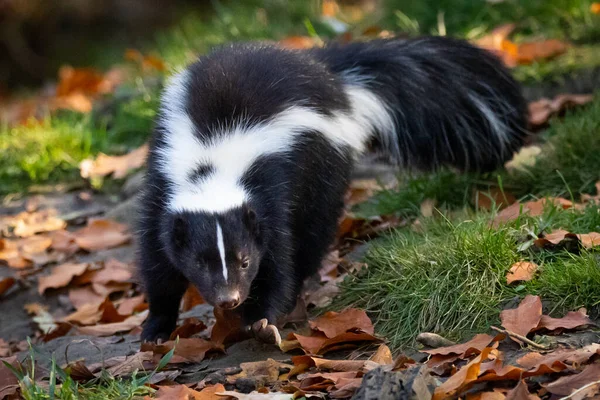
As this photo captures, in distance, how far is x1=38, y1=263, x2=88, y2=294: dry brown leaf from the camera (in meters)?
5.91

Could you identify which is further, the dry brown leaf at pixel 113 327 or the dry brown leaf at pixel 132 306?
the dry brown leaf at pixel 132 306

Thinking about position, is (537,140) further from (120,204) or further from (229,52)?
(120,204)

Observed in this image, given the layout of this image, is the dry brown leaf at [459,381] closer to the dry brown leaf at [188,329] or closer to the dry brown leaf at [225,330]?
the dry brown leaf at [225,330]

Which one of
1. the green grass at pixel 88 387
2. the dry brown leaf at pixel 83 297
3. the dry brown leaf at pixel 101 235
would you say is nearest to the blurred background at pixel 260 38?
the dry brown leaf at pixel 101 235

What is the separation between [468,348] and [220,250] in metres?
1.20

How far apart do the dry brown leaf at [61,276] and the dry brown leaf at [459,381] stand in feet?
10.6

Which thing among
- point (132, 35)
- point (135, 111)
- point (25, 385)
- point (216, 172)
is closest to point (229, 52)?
point (216, 172)

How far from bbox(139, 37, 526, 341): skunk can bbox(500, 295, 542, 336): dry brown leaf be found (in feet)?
3.64

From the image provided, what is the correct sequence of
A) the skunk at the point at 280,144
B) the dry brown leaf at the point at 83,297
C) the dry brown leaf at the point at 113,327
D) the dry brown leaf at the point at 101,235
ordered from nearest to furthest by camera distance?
the skunk at the point at 280,144, the dry brown leaf at the point at 113,327, the dry brown leaf at the point at 83,297, the dry brown leaf at the point at 101,235

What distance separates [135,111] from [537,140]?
336 centimetres

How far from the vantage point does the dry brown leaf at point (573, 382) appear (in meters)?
3.34

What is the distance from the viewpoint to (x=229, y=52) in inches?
196

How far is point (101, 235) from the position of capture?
21.0 feet

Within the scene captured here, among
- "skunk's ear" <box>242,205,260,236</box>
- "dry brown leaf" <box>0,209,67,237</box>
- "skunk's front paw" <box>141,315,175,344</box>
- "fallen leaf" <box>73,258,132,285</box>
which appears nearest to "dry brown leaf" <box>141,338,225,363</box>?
"skunk's front paw" <box>141,315,175,344</box>
